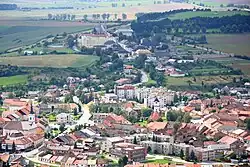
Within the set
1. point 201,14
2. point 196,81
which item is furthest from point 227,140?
point 201,14

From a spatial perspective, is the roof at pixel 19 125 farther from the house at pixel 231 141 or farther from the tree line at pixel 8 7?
the tree line at pixel 8 7

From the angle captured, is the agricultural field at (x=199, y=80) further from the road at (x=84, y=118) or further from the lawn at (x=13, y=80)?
the lawn at (x=13, y=80)

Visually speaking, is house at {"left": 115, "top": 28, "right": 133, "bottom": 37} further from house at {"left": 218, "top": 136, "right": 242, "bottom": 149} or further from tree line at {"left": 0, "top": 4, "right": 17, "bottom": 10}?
house at {"left": 218, "top": 136, "right": 242, "bottom": 149}

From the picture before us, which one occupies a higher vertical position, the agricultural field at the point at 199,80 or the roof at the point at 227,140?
the roof at the point at 227,140

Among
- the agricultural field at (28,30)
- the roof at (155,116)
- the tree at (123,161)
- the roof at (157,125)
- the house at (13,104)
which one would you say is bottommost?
the agricultural field at (28,30)

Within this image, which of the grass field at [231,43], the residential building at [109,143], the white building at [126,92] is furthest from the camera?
the grass field at [231,43]

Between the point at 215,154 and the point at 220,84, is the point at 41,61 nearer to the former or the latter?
the point at 220,84

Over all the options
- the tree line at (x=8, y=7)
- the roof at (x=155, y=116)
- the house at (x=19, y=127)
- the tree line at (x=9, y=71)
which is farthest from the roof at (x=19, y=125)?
the tree line at (x=8, y=7)

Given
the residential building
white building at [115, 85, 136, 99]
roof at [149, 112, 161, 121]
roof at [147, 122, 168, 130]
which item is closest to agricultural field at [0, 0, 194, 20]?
white building at [115, 85, 136, 99]

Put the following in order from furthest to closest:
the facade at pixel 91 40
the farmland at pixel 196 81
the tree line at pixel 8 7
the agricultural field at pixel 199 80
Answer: the tree line at pixel 8 7, the facade at pixel 91 40, the agricultural field at pixel 199 80, the farmland at pixel 196 81

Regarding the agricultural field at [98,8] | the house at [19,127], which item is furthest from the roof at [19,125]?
the agricultural field at [98,8]

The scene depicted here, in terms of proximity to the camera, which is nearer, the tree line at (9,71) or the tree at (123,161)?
the tree at (123,161)
